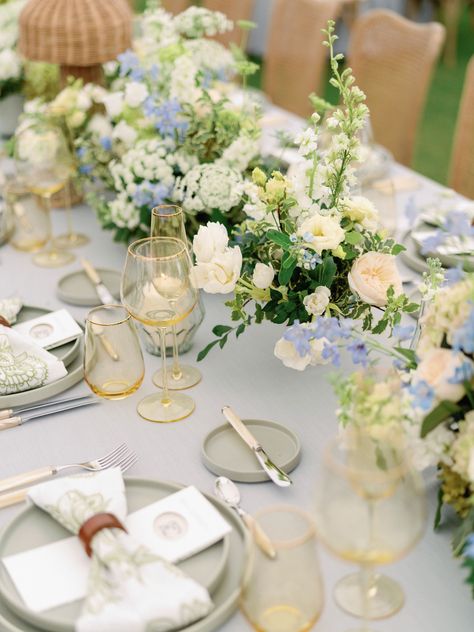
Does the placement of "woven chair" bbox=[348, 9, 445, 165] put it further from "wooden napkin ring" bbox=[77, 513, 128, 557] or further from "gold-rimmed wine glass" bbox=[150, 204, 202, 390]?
"wooden napkin ring" bbox=[77, 513, 128, 557]

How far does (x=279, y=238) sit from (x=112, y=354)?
32 cm

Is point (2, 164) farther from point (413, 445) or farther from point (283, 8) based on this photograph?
point (413, 445)

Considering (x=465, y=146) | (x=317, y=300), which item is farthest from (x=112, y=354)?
(x=465, y=146)

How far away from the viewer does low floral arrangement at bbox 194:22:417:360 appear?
4.37 ft

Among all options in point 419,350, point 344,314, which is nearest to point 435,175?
→ point 344,314

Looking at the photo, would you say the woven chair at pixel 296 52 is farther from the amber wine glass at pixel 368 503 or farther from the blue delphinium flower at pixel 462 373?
the amber wine glass at pixel 368 503

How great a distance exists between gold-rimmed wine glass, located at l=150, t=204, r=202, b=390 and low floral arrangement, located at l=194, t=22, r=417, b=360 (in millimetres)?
65

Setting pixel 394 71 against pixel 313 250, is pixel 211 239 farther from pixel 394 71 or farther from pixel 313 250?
pixel 394 71

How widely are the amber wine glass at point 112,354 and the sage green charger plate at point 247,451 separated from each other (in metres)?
0.17

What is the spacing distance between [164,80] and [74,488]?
3.69 feet

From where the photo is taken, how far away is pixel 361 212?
1.39 meters

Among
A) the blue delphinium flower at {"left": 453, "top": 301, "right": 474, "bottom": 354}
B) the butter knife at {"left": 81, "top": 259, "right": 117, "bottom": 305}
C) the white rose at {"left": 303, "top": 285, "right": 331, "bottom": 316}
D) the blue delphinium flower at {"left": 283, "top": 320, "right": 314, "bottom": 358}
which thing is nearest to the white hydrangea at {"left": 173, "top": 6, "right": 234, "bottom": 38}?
the butter knife at {"left": 81, "top": 259, "right": 117, "bottom": 305}

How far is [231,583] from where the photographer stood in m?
1.01

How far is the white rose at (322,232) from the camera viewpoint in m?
1.32
